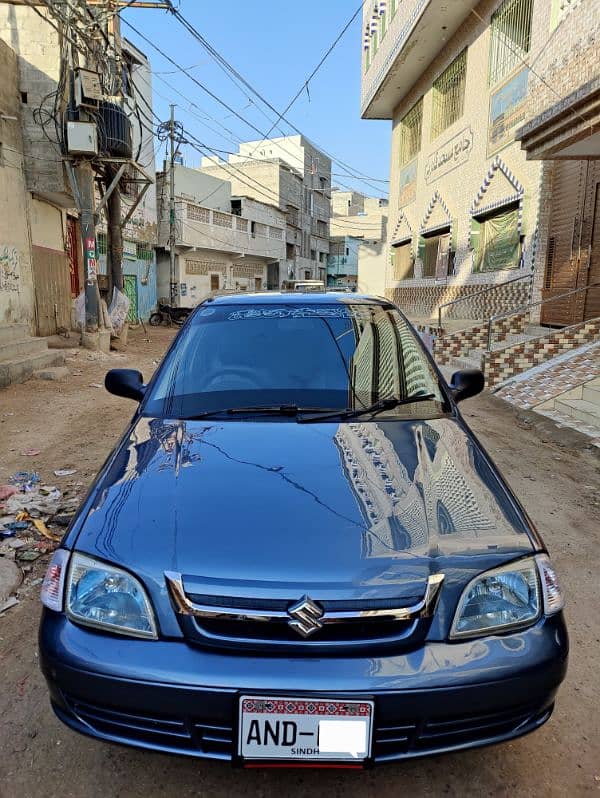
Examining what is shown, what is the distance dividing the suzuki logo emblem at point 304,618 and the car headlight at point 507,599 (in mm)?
390

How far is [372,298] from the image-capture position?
3463mm

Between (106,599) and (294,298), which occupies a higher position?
(294,298)

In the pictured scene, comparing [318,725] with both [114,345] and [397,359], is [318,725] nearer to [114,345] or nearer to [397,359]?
[397,359]

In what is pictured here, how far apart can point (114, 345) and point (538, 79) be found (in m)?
10.7

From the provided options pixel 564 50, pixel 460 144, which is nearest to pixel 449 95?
pixel 460 144

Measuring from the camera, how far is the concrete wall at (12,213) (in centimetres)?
1113

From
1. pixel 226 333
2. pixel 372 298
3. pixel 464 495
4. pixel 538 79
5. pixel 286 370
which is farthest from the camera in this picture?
pixel 538 79

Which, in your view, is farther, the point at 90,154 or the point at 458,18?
the point at 458,18

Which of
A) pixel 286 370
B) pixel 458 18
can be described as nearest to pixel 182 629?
pixel 286 370

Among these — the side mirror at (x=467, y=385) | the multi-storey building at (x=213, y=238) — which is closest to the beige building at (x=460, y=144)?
the side mirror at (x=467, y=385)

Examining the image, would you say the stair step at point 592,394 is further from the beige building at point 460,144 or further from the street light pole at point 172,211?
the street light pole at point 172,211

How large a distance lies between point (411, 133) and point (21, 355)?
56.0ft

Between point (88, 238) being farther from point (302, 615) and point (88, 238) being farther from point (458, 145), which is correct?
point (302, 615)

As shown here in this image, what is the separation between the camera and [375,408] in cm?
262
